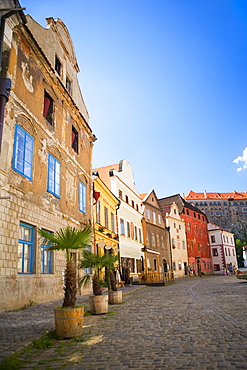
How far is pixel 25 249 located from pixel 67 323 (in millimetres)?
5594

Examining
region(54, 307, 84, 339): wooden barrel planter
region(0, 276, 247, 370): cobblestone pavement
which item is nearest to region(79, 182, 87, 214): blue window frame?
region(0, 276, 247, 370): cobblestone pavement

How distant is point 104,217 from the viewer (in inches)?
942

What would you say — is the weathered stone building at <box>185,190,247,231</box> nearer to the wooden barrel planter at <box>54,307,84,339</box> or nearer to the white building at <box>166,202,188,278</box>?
the white building at <box>166,202,188,278</box>

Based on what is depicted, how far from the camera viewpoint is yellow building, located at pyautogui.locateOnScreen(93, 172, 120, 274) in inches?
830

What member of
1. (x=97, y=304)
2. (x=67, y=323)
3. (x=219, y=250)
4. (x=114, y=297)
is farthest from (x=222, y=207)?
(x=67, y=323)

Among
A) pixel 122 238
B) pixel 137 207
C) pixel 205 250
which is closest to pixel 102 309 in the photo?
pixel 122 238

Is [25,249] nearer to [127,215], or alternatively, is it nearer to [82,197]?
[82,197]

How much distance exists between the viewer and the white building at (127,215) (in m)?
28.0

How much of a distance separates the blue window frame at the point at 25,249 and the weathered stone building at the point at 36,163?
34 millimetres

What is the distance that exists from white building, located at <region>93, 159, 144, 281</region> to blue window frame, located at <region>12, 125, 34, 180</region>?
16.0 m

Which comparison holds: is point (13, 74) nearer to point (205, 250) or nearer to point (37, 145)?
point (37, 145)

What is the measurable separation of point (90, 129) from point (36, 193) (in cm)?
982

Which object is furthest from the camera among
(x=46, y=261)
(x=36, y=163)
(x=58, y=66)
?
(x=58, y=66)

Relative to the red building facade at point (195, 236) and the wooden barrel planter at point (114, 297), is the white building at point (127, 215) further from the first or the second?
the wooden barrel planter at point (114, 297)
